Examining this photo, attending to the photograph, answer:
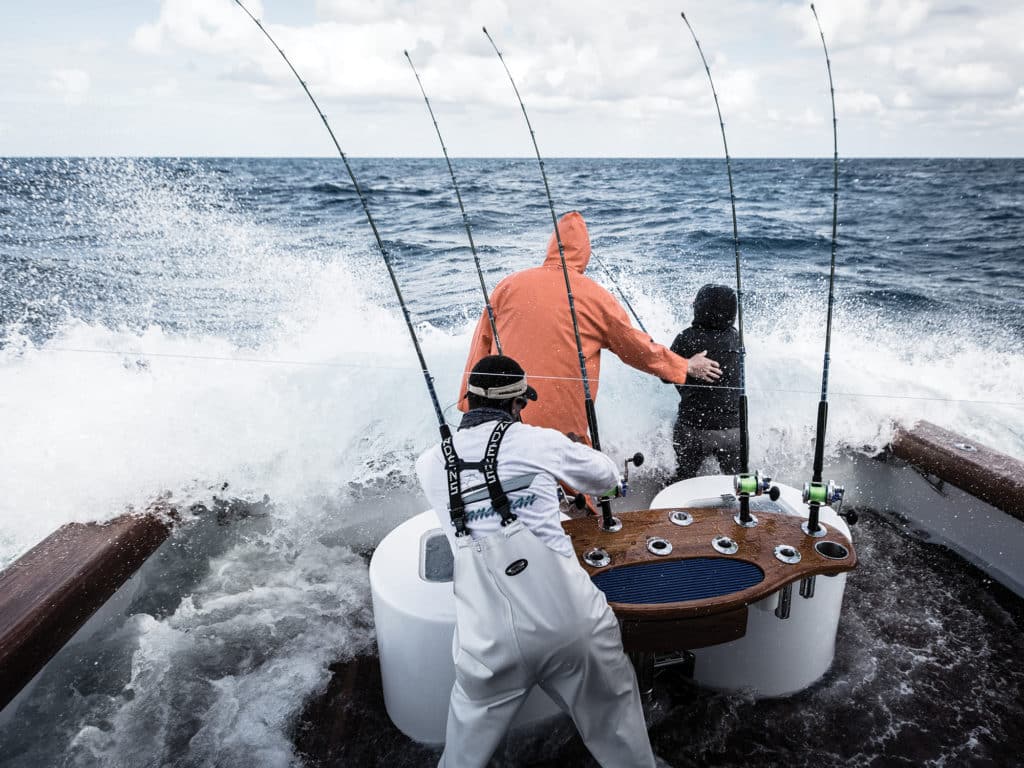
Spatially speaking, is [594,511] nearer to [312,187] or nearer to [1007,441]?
[1007,441]

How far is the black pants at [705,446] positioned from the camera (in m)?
3.39

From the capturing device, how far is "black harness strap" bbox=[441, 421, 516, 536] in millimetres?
1688

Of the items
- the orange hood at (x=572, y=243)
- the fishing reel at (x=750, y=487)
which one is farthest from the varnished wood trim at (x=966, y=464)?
the orange hood at (x=572, y=243)

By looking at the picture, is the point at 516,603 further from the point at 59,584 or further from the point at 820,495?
the point at 59,584

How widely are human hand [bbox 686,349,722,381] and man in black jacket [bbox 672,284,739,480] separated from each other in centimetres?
10

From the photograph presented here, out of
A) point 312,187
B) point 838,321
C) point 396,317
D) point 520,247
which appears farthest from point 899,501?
point 312,187

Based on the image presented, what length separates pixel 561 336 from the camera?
9.00ft

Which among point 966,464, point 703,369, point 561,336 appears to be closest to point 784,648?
point 703,369

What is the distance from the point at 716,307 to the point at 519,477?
5.98ft

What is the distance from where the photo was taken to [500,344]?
2.80 meters

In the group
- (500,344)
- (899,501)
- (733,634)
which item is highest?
(500,344)

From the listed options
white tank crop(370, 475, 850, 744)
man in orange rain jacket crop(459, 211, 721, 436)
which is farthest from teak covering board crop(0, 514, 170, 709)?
man in orange rain jacket crop(459, 211, 721, 436)

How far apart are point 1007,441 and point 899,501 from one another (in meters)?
1.06

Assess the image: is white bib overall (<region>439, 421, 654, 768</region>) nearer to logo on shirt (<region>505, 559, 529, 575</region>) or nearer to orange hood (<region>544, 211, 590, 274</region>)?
logo on shirt (<region>505, 559, 529, 575</region>)
